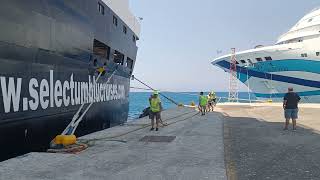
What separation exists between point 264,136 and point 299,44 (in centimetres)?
2843

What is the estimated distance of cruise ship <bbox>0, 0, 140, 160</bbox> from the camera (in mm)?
7977

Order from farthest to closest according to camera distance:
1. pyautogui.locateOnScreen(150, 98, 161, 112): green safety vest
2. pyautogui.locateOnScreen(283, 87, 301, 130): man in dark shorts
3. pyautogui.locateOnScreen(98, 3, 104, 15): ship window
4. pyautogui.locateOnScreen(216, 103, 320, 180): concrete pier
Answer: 1. pyautogui.locateOnScreen(98, 3, 104, 15): ship window
2. pyautogui.locateOnScreen(283, 87, 301, 130): man in dark shorts
3. pyautogui.locateOnScreen(150, 98, 161, 112): green safety vest
4. pyautogui.locateOnScreen(216, 103, 320, 180): concrete pier

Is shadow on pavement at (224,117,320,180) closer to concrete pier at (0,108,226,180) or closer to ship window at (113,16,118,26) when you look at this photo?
concrete pier at (0,108,226,180)

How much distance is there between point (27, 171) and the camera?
637 centimetres

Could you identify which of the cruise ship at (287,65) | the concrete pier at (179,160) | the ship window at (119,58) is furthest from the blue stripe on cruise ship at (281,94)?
the concrete pier at (179,160)

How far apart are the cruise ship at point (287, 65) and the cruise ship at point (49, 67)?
2604cm

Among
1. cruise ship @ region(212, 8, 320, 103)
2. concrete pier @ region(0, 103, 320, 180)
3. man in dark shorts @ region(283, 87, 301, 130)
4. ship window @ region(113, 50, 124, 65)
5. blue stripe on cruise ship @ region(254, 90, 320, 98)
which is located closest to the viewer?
concrete pier @ region(0, 103, 320, 180)

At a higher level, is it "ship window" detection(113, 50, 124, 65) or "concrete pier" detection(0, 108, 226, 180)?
"ship window" detection(113, 50, 124, 65)

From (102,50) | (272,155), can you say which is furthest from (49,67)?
(272,155)

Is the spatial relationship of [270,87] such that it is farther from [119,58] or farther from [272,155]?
[272,155]

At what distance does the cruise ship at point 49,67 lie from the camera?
7.98 metres

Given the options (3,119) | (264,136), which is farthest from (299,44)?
(3,119)

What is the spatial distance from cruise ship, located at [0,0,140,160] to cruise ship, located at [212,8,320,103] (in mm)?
Answer: 26043

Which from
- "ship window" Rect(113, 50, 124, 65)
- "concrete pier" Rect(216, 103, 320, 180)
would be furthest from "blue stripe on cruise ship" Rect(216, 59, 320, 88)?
"concrete pier" Rect(216, 103, 320, 180)
